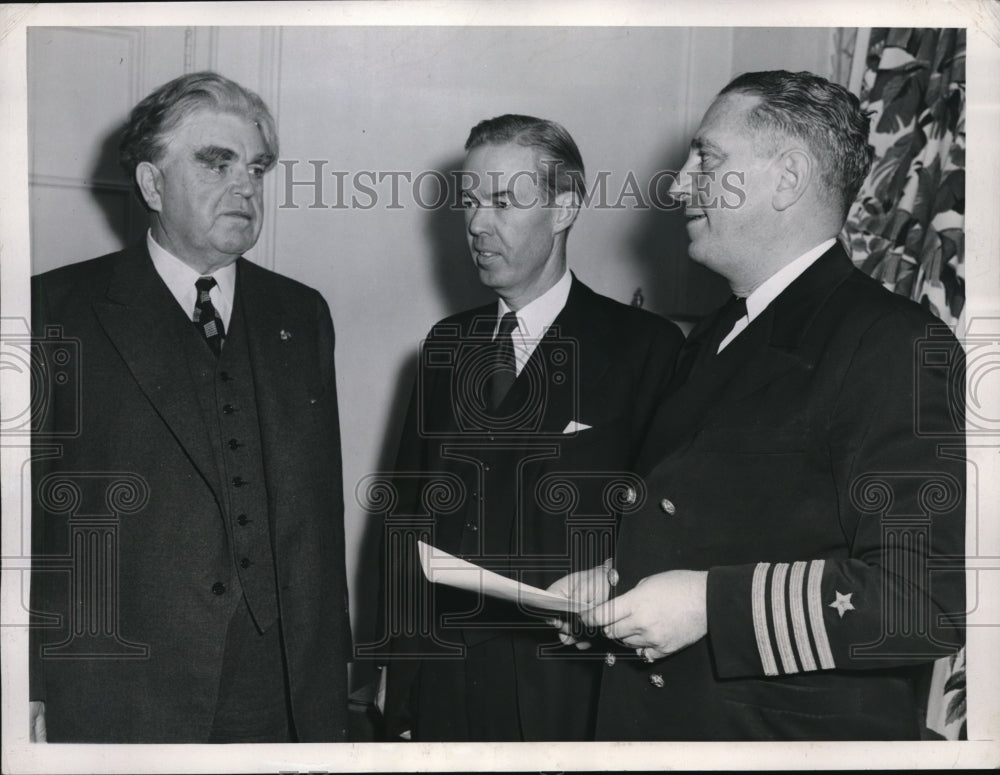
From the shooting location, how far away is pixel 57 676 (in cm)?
209

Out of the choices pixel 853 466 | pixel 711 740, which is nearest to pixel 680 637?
pixel 711 740

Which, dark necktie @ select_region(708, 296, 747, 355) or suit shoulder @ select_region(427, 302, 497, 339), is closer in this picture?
dark necktie @ select_region(708, 296, 747, 355)

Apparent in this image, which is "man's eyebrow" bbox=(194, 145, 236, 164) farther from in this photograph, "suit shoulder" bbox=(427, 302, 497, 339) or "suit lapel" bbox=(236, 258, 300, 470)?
"suit shoulder" bbox=(427, 302, 497, 339)

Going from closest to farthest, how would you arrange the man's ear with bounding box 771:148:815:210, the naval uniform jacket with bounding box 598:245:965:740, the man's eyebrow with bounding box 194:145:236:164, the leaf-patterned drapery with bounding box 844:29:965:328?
the naval uniform jacket with bounding box 598:245:965:740, the man's ear with bounding box 771:148:815:210, the man's eyebrow with bounding box 194:145:236:164, the leaf-patterned drapery with bounding box 844:29:965:328

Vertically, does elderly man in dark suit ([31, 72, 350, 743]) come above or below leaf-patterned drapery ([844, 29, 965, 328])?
below

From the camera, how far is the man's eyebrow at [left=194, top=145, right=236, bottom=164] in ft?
6.78

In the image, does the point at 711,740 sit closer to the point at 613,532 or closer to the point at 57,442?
the point at 613,532

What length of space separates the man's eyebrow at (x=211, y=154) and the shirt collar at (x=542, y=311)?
26.2 inches

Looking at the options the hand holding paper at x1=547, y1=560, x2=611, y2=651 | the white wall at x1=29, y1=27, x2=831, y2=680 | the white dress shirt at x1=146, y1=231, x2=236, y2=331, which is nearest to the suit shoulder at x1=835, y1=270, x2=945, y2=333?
the white wall at x1=29, y1=27, x2=831, y2=680

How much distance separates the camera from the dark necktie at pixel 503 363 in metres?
2.13

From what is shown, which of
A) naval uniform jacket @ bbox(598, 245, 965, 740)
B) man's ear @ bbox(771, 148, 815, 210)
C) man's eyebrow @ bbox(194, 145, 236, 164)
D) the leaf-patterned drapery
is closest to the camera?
naval uniform jacket @ bbox(598, 245, 965, 740)

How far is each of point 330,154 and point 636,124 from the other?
2.12 feet

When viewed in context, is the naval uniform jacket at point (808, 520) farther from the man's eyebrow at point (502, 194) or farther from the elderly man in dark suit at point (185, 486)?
the elderly man in dark suit at point (185, 486)

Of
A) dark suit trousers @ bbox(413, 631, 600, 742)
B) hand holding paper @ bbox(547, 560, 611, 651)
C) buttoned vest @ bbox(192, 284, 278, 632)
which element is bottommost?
dark suit trousers @ bbox(413, 631, 600, 742)
